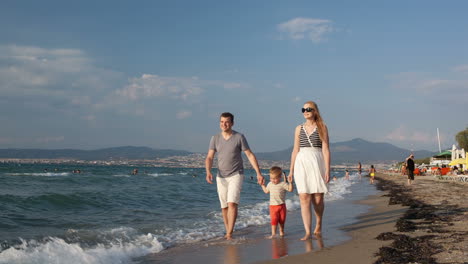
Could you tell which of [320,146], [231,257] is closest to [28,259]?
[231,257]

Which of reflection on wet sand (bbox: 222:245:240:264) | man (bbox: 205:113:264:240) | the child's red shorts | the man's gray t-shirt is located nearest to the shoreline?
reflection on wet sand (bbox: 222:245:240:264)

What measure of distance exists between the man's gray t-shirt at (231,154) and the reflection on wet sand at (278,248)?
3.85ft

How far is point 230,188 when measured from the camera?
6391 millimetres

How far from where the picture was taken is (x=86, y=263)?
5137mm

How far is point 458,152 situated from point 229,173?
4297cm

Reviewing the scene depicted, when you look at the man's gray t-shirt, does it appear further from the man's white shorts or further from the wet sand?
the wet sand

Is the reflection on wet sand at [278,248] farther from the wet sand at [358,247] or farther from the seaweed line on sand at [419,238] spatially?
the seaweed line on sand at [419,238]

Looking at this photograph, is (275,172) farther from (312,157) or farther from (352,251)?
(352,251)

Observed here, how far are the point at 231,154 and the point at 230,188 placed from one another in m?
0.52

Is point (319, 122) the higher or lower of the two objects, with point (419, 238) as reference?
higher

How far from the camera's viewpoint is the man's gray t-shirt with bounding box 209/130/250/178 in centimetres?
639

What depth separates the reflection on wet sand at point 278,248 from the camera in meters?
5.11

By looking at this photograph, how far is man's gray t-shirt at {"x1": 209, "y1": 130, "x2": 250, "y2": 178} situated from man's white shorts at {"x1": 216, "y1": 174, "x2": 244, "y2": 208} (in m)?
0.08

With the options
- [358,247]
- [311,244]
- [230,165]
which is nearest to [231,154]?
[230,165]
